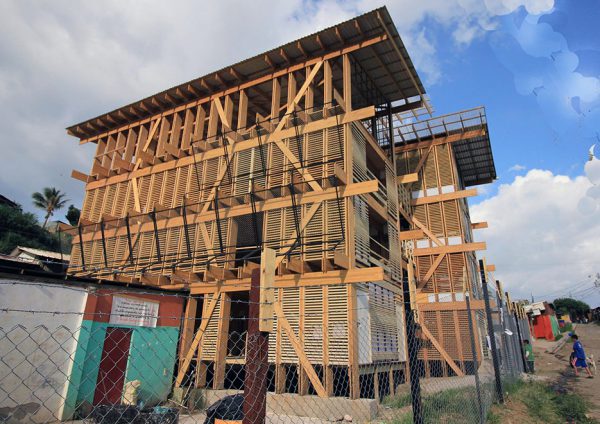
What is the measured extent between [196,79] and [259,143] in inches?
228

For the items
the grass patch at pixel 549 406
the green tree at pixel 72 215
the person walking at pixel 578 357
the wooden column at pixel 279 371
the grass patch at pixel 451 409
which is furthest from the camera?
the green tree at pixel 72 215

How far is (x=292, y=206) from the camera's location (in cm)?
1537

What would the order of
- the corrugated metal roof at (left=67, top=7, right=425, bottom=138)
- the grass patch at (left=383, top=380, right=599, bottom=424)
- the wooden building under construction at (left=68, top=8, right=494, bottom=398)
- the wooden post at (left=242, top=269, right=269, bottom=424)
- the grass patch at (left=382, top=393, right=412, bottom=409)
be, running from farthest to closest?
the corrugated metal roof at (left=67, top=7, right=425, bottom=138) < the wooden building under construction at (left=68, top=8, right=494, bottom=398) < the grass patch at (left=382, top=393, right=412, bottom=409) < the grass patch at (left=383, top=380, right=599, bottom=424) < the wooden post at (left=242, top=269, right=269, bottom=424)

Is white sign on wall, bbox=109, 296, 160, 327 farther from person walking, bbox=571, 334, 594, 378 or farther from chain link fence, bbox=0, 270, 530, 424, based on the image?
person walking, bbox=571, 334, 594, 378

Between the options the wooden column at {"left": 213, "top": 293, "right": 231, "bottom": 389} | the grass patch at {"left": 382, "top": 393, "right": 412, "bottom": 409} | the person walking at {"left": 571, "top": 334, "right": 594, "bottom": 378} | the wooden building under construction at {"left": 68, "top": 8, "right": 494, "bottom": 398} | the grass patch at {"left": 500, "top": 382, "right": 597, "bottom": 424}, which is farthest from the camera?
the person walking at {"left": 571, "top": 334, "right": 594, "bottom": 378}

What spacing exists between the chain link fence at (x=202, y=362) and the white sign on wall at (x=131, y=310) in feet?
0.12

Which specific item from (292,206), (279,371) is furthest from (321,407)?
(292,206)

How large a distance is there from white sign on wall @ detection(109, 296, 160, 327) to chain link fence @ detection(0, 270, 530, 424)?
1.4 inches

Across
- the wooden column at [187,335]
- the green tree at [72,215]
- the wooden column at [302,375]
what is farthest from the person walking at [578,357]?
the green tree at [72,215]

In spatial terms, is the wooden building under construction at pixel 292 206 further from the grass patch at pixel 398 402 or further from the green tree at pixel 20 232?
the green tree at pixel 20 232

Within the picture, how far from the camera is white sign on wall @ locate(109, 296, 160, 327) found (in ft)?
42.9

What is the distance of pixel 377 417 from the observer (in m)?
11.8

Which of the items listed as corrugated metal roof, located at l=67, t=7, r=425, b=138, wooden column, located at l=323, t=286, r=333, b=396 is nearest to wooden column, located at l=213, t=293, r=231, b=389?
wooden column, located at l=323, t=286, r=333, b=396

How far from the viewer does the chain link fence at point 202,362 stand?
9.84 meters
